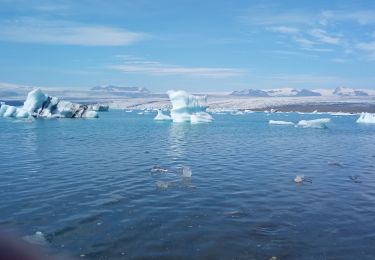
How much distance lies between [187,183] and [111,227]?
22.4ft

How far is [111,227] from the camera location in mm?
11727

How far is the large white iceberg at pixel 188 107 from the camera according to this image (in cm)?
6989

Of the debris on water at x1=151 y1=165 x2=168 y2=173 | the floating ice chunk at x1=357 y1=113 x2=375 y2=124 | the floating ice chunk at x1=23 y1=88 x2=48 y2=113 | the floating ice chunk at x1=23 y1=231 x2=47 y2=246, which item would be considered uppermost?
the floating ice chunk at x1=23 y1=88 x2=48 y2=113

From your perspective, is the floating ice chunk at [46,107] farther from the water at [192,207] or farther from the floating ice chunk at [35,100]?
the water at [192,207]

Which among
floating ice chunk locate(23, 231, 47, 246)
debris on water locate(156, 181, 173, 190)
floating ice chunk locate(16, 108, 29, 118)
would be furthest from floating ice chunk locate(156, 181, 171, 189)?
floating ice chunk locate(16, 108, 29, 118)

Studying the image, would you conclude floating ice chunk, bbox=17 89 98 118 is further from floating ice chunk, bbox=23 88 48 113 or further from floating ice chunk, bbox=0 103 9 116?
floating ice chunk, bbox=0 103 9 116

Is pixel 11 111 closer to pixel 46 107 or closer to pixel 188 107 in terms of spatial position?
pixel 46 107

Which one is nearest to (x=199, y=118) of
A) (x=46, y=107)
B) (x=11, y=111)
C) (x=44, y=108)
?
(x=46, y=107)

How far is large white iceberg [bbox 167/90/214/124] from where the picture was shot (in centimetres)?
6989

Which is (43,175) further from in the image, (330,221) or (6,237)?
(6,237)

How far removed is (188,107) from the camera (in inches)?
2889

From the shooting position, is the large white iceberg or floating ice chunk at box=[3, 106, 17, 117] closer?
the large white iceberg

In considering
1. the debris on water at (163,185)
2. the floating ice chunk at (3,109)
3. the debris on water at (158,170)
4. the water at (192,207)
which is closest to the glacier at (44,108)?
the floating ice chunk at (3,109)

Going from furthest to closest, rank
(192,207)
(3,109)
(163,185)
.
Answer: (3,109), (163,185), (192,207)
